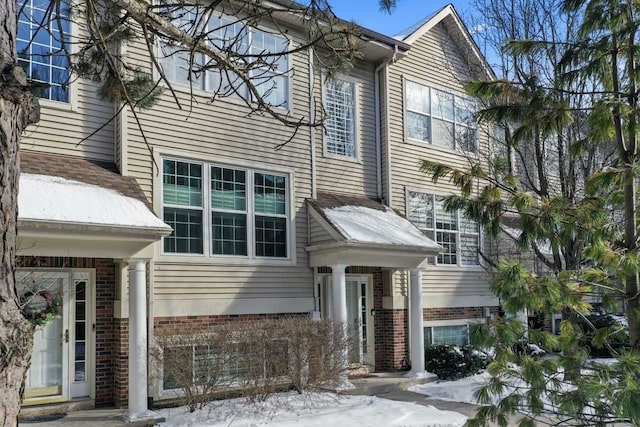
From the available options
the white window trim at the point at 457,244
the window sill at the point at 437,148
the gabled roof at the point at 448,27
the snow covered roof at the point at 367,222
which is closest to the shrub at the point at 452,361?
the white window trim at the point at 457,244

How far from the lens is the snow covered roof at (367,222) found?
10.9m

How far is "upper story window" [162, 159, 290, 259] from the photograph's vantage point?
32.9 ft

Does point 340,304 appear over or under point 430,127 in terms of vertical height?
under

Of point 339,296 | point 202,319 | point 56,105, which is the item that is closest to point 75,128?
point 56,105

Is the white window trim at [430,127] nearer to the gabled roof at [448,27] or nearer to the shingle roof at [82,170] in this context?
the gabled roof at [448,27]

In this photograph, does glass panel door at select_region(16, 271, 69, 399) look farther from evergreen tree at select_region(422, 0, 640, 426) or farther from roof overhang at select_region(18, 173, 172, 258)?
evergreen tree at select_region(422, 0, 640, 426)

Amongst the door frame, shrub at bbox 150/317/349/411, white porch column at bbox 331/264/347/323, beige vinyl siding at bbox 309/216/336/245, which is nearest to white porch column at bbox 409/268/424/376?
the door frame

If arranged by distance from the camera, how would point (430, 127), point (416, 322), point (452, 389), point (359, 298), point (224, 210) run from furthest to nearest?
1. point (430, 127)
2. point (359, 298)
3. point (416, 322)
4. point (452, 389)
5. point (224, 210)

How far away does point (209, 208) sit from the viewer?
1036 cm

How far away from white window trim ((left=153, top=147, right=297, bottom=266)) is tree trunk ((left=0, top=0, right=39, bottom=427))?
703cm

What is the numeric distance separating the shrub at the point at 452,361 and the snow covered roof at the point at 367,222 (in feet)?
7.23

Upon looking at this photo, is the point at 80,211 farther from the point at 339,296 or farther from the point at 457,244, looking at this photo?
the point at 457,244

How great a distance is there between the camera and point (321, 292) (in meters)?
12.1

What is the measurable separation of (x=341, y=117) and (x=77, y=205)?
6.35 m
